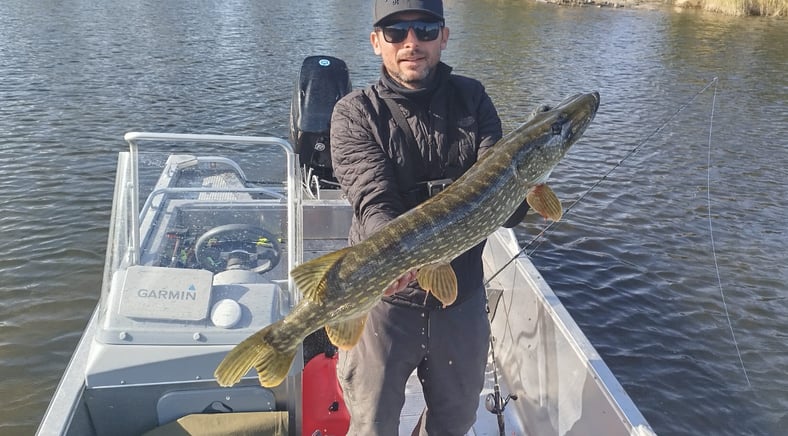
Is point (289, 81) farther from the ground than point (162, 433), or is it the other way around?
point (162, 433)

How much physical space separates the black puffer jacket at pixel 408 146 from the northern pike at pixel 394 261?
16 cm

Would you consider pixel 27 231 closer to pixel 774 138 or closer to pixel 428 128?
pixel 428 128

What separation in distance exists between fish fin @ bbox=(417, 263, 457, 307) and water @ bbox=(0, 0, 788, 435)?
167 inches

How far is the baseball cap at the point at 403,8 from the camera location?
2787 mm

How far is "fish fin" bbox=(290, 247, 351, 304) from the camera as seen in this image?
8.33ft

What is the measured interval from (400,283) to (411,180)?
1.76 ft

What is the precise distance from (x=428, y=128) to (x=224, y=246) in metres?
1.84

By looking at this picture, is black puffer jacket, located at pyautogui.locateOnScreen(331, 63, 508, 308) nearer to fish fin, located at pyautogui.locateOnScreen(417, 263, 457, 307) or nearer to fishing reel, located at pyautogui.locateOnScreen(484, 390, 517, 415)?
fish fin, located at pyautogui.locateOnScreen(417, 263, 457, 307)

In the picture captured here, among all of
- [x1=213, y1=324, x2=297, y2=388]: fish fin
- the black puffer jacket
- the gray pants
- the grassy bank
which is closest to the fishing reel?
the gray pants

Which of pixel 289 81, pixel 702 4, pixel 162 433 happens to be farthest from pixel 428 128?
pixel 702 4

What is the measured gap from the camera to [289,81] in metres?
17.9

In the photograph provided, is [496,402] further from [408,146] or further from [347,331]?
[408,146]

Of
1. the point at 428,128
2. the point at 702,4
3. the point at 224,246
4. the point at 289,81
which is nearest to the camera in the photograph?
the point at 428,128

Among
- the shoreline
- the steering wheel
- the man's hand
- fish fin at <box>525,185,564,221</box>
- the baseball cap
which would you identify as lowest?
the shoreline
